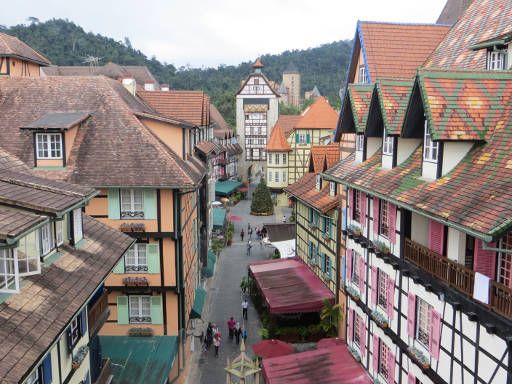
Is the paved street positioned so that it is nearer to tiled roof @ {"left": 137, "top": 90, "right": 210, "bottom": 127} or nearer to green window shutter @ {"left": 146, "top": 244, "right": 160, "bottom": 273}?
green window shutter @ {"left": 146, "top": 244, "right": 160, "bottom": 273}

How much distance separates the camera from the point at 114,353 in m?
20.4

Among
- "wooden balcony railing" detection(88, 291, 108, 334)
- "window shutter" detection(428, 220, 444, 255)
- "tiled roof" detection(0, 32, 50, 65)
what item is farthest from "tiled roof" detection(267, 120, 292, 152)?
"window shutter" detection(428, 220, 444, 255)

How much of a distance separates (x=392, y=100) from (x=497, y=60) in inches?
121

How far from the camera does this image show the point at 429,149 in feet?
43.7

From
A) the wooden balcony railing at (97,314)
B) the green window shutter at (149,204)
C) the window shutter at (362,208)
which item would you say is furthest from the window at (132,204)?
the window shutter at (362,208)

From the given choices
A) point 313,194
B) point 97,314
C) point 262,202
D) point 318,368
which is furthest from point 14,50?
point 262,202

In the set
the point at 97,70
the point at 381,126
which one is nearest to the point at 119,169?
the point at 381,126

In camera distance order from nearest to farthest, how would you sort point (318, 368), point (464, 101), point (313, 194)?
1. point (464, 101)
2. point (318, 368)
3. point (313, 194)

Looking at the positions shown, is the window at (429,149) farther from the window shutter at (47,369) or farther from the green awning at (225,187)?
the green awning at (225,187)

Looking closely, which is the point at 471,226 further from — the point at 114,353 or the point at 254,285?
the point at 254,285

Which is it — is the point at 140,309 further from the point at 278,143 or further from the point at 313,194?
the point at 278,143

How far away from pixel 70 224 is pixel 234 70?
158m

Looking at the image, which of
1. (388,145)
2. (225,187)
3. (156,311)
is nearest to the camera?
(388,145)

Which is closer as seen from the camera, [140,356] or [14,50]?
[140,356]
